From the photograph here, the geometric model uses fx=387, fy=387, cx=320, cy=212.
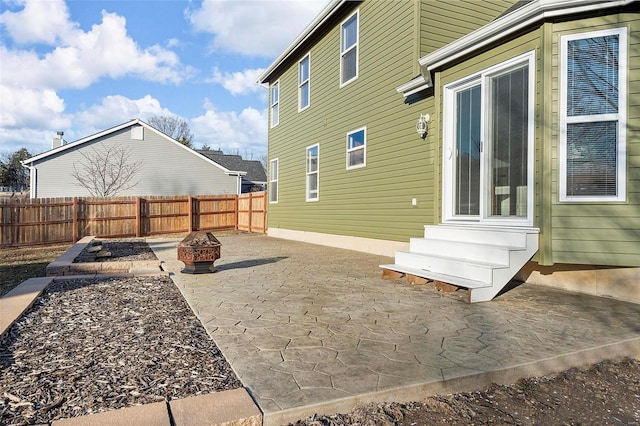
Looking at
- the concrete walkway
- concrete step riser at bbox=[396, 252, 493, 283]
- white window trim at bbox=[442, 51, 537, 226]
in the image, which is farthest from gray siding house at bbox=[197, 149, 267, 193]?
the concrete walkway

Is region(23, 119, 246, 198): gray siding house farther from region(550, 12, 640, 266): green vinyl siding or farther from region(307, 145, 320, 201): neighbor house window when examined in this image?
region(550, 12, 640, 266): green vinyl siding

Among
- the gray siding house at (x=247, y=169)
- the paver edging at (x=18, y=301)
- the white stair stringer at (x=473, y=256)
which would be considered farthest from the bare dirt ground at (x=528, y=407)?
the gray siding house at (x=247, y=169)

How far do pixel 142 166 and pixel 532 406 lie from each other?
71.5 feet

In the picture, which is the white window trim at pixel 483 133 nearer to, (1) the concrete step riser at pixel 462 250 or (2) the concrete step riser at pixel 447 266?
(1) the concrete step riser at pixel 462 250

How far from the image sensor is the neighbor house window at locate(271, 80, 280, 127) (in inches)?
556

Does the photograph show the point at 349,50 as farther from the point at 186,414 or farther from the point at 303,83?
the point at 186,414

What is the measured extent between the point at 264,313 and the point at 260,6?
11928 millimetres

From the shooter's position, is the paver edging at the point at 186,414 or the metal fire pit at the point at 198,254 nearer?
the paver edging at the point at 186,414

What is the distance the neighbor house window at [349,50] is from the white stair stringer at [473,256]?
17.4 ft

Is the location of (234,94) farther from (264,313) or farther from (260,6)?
(264,313)

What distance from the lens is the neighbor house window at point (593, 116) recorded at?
164 inches

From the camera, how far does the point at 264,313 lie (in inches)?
148

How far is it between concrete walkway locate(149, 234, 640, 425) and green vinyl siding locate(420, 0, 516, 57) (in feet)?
15.5

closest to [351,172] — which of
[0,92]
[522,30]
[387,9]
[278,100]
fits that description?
[387,9]
